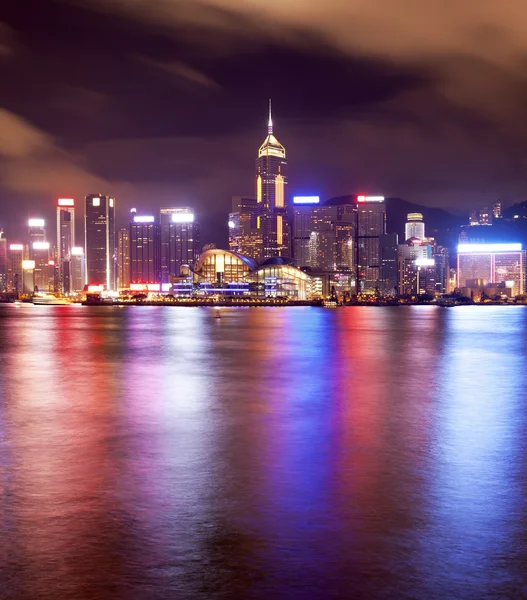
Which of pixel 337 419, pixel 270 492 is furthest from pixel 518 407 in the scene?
pixel 270 492

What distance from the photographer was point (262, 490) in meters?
12.6

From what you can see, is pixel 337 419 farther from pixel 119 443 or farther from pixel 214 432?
pixel 119 443

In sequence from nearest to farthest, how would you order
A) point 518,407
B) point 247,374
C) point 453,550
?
point 453,550 < point 518,407 < point 247,374

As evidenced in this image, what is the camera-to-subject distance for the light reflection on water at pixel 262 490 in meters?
8.64

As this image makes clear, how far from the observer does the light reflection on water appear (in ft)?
28.3

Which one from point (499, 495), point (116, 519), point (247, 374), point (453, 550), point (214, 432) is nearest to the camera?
point (453, 550)

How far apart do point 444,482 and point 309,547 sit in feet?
15.3

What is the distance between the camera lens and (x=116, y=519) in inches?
426

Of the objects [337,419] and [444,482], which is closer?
[444,482]

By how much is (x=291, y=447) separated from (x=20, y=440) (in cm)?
736

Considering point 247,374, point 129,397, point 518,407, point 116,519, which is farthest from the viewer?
point 247,374

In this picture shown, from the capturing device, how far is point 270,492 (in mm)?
12445

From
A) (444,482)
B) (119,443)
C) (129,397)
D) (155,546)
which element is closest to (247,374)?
(129,397)

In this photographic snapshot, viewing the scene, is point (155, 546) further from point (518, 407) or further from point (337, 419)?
point (518, 407)
